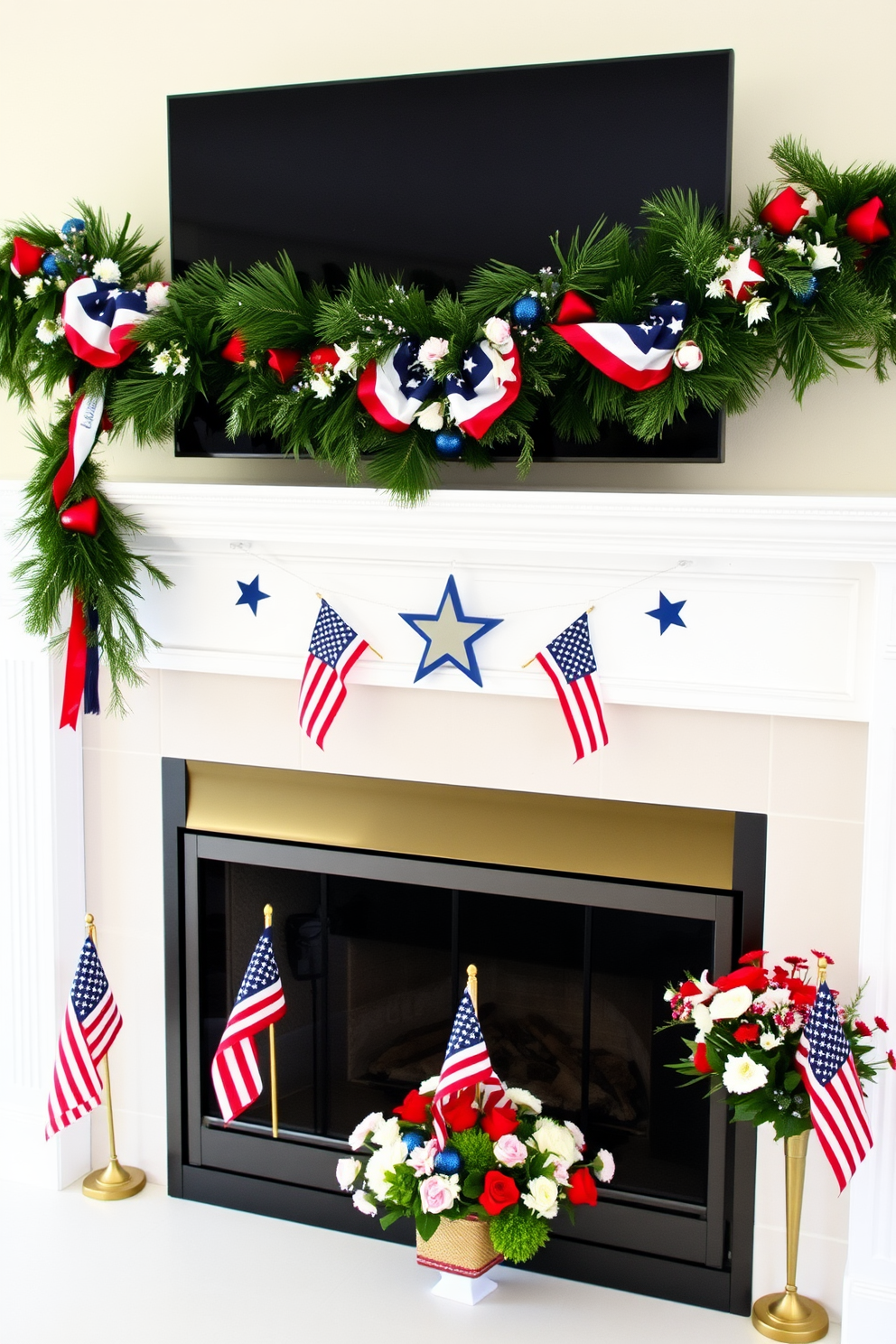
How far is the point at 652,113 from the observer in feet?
7.06

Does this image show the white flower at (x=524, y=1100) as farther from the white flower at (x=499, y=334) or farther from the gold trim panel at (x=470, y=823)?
the white flower at (x=499, y=334)

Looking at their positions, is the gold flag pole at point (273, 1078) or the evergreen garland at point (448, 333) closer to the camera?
the evergreen garland at point (448, 333)

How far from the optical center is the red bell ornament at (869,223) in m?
2.05

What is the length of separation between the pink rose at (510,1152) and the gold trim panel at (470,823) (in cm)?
50

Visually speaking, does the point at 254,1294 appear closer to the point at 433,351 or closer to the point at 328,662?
the point at 328,662

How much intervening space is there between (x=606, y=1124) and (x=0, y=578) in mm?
1680

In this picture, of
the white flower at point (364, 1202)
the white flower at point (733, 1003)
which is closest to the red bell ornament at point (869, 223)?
the white flower at point (733, 1003)

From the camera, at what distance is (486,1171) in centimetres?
238

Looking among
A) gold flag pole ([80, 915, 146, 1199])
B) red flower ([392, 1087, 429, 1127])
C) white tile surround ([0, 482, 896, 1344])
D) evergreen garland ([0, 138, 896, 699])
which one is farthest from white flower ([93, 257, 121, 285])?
red flower ([392, 1087, 429, 1127])

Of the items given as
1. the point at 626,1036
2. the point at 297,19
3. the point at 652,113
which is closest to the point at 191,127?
the point at 297,19

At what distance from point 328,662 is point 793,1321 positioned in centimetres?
146

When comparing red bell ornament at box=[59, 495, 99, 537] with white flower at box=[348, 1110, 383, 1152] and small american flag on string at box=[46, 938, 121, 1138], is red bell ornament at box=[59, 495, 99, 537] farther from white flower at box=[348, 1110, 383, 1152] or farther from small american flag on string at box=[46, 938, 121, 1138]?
white flower at box=[348, 1110, 383, 1152]

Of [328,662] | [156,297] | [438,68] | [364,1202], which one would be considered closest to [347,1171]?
[364,1202]

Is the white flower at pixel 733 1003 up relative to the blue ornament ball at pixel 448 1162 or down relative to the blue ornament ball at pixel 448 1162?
up
